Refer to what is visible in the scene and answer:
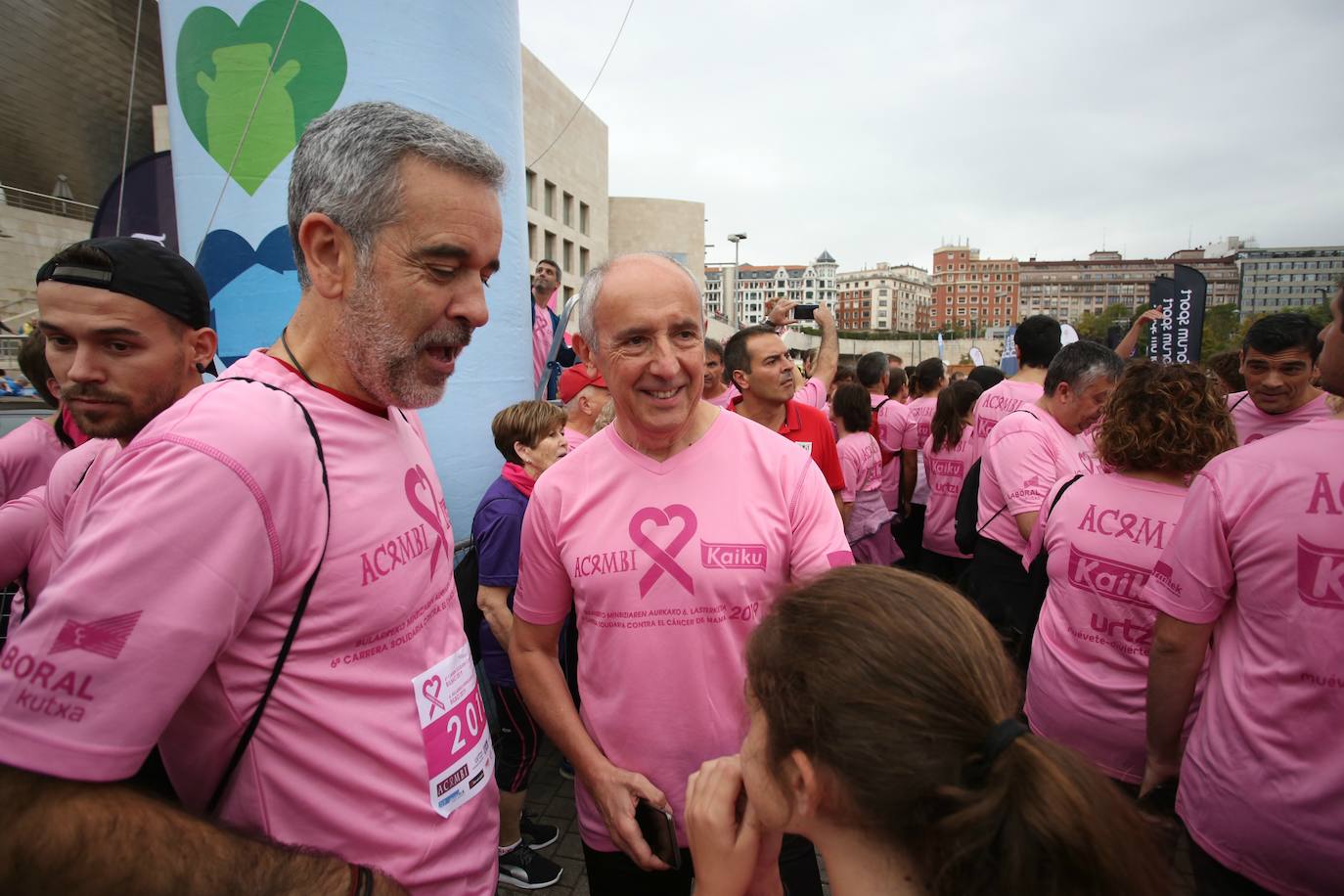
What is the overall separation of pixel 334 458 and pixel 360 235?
1.38 ft

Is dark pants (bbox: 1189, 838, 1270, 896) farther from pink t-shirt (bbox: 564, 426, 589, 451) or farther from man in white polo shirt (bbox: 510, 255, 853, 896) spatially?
pink t-shirt (bbox: 564, 426, 589, 451)

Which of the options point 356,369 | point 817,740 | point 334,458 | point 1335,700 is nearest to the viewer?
point 817,740

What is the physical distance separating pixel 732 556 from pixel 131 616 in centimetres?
115

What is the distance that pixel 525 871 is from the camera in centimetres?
297

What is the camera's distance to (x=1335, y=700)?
4.89ft

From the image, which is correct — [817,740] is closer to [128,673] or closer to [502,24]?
[128,673]

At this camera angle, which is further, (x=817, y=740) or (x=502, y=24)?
(x=502, y=24)

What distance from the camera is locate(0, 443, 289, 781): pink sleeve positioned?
0.83 m

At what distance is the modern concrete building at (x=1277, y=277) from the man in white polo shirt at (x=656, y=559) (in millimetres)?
123631

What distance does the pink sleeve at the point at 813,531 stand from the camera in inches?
65.5

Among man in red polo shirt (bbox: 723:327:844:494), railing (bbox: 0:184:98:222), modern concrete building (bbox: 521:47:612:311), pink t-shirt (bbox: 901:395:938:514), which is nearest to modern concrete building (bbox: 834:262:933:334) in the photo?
modern concrete building (bbox: 521:47:612:311)

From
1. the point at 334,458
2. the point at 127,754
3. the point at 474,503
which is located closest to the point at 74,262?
the point at 334,458

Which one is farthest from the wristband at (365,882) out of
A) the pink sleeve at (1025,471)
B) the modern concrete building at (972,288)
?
the modern concrete building at (972,288)

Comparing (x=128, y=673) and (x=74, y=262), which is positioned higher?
(x=74, y=262)
